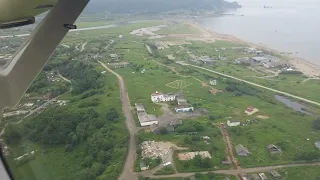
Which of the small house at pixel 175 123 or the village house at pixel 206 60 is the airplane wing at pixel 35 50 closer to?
the small house at pixel 175 123

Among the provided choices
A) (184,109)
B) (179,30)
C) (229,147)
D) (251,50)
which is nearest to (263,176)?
(229,147)

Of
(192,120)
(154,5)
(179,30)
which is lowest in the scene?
(192,120)

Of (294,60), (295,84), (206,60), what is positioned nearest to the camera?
(295,84)

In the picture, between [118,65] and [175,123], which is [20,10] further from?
[118,65]

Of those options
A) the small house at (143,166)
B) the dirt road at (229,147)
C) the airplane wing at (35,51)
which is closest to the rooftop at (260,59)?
the dirt road at (229,147)

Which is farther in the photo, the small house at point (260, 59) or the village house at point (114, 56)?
the small house at point (260, 59)

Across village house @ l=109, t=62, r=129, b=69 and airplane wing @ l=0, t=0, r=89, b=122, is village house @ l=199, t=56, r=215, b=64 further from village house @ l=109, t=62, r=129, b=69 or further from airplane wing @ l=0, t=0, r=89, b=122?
airplane wing @ l=0, t=0, r=89, b=122

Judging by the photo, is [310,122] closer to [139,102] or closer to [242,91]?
[242,91]
